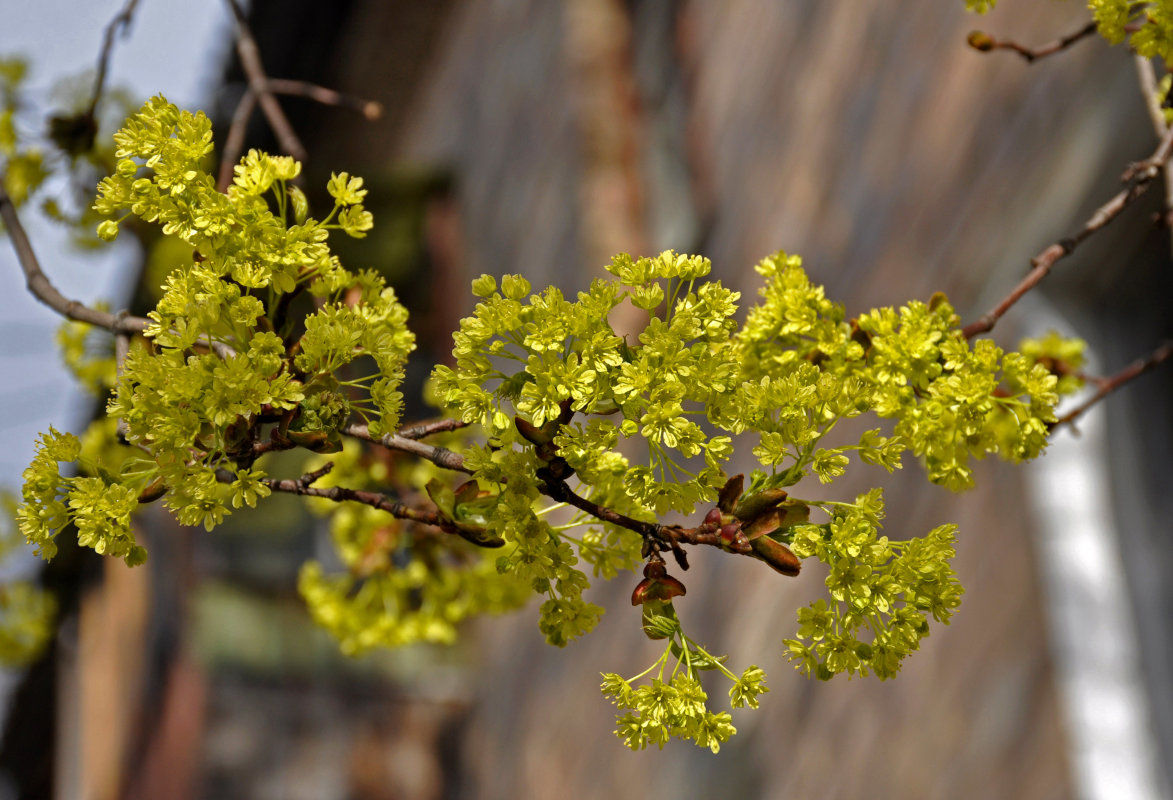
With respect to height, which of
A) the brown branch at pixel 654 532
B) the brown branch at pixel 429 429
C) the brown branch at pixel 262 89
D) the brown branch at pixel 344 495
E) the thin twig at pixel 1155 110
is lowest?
the brown branch at pixel 654 532

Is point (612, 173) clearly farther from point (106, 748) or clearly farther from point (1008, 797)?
point (106, 748)

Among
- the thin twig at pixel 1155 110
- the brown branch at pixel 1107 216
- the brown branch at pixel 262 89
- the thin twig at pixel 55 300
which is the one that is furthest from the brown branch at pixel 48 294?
the thin twig at pixel 1155 110

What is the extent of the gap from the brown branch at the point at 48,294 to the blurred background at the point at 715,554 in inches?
37.9

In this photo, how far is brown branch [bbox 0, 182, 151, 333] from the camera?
81 centimetres

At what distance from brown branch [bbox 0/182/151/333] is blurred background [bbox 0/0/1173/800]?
3.16 ft

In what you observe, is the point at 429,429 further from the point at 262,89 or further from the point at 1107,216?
the point at 262,89

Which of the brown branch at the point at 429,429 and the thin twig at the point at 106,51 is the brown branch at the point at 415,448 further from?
the thin twig at the point at 106,51

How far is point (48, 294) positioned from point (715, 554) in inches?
91.0

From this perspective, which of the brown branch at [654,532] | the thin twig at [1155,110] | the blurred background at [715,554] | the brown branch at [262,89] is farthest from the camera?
the blurred background at [715,554]

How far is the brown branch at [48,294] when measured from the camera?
809mm

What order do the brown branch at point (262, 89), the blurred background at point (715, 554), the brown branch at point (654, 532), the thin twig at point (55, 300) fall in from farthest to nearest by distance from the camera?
the blurred background at point (715, 554)
the brown branch at point (262, 89)
the thin twig at point (55, 300)
the brown branch at point (654, 532)

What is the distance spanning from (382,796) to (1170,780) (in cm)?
→ 276

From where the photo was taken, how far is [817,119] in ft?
9.18

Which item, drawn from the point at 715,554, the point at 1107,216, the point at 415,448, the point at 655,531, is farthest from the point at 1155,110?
the point at 715,554
